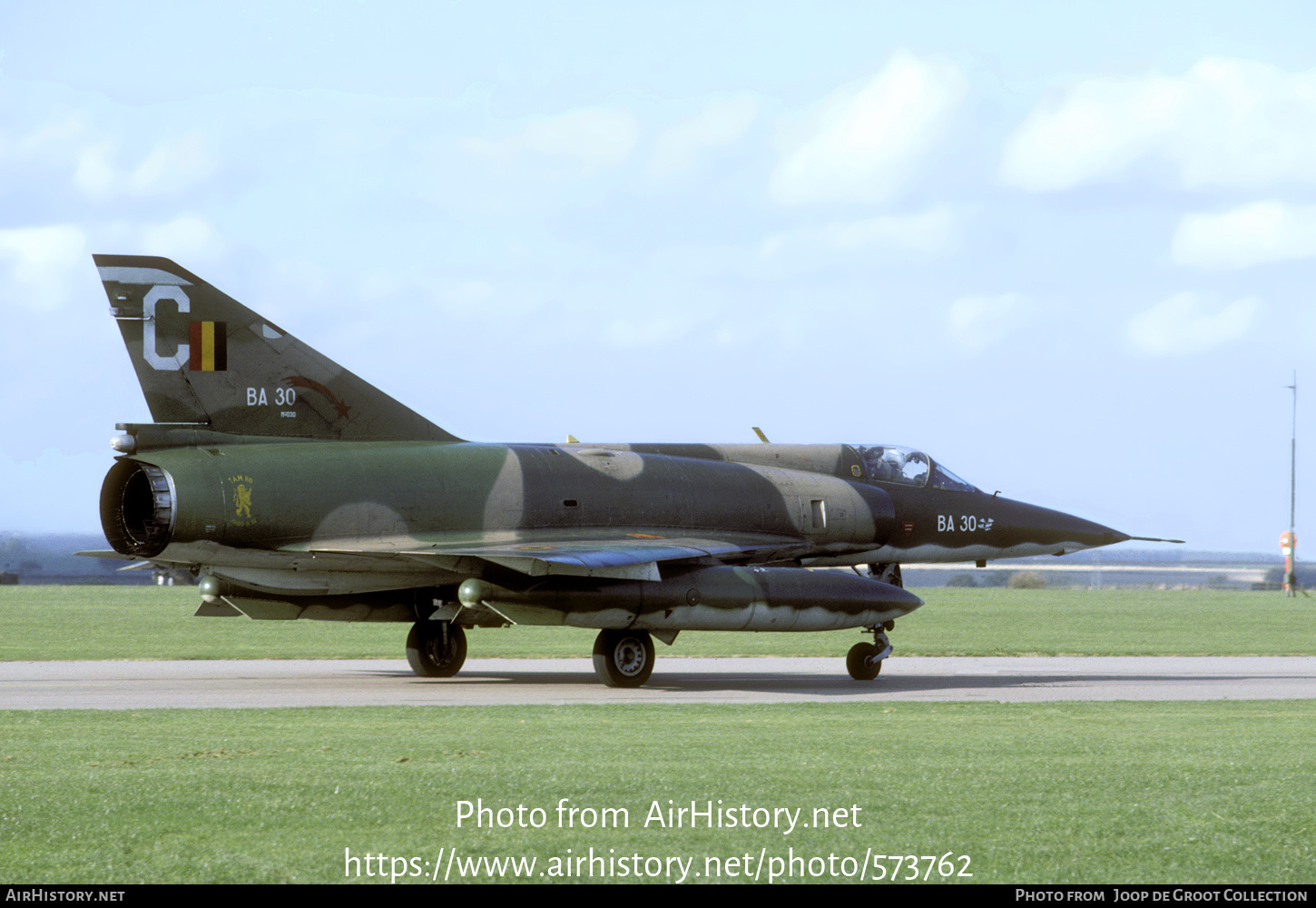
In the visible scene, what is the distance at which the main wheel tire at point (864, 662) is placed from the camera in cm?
2033

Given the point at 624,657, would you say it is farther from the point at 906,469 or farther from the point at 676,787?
the point at 676,787

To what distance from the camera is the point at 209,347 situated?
704 inches

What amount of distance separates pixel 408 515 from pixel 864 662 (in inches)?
274

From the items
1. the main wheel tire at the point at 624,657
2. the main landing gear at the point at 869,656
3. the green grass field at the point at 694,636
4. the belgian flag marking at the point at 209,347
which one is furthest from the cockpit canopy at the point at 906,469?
the belgian flag marking at the point at 209,347

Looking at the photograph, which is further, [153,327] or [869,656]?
[869,656]

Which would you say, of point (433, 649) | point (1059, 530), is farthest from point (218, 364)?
point (1059, 530)

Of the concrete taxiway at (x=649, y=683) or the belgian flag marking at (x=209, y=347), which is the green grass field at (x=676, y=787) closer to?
the concrete taxiway at (x=649, y=683)

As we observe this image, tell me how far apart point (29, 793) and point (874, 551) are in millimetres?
14835

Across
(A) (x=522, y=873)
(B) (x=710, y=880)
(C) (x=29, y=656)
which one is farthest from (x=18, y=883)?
(C) (x=29, y=656)

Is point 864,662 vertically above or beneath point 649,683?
above

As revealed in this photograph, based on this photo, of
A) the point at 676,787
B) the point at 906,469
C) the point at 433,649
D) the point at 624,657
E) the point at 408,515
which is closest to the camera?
the point at 676,787

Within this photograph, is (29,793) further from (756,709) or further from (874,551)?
(874,551)

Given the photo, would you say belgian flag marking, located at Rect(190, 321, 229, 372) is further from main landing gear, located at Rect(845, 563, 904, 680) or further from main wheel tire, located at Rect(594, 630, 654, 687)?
main landing gear, located at Rect(845, 563, 904, 680)

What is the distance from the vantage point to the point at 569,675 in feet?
71.5
